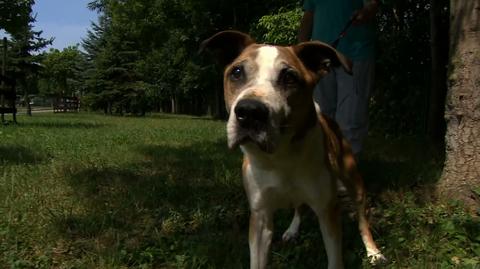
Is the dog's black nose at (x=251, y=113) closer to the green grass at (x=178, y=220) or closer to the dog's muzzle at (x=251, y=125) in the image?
the dog's muzzle at (x=251, y=125)

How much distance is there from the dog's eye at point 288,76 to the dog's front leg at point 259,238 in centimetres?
83

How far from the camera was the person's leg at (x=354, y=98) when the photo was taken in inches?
187

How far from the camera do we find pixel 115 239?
3.95 metres

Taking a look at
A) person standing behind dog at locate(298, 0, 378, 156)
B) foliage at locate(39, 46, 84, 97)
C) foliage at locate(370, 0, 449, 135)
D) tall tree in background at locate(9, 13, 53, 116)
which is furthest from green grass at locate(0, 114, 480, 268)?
foliage at locate(39, 46, 84, 97)

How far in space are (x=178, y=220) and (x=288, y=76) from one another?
1.93 m

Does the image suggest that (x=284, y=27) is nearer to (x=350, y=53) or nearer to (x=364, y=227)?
(x=350, y=53)

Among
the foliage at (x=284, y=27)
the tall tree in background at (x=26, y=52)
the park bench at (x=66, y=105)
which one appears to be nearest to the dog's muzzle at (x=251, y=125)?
the foliage at (x=284, y=27)

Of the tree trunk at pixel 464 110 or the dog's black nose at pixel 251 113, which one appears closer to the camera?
the dog's black nose at pixel 251 113

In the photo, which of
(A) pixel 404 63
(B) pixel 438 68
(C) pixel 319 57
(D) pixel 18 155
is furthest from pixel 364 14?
(A) pixel 404 63

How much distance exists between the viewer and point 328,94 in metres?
5.05

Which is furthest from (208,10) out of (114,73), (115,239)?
(115,239)

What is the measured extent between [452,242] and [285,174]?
1.34 meters

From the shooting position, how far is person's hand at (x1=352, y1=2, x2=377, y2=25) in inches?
173

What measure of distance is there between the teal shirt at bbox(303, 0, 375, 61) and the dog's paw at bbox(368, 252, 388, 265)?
1813 mm
